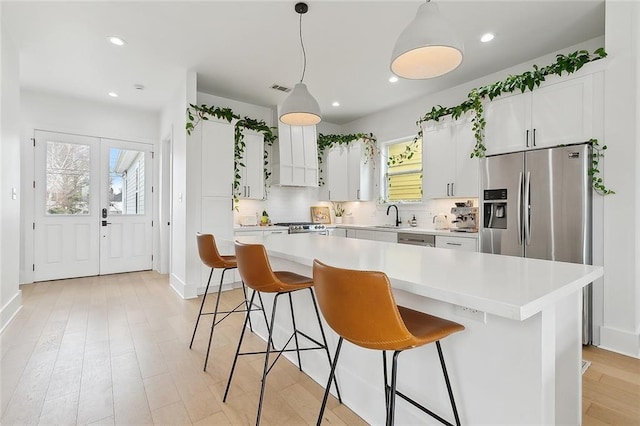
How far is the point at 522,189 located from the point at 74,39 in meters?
4.82

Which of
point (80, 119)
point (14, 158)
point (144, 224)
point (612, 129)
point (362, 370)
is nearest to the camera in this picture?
point (362, 370)

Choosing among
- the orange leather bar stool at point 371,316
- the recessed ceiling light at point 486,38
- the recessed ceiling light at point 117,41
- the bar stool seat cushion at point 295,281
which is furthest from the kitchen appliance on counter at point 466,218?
the recessed ceiling light at point 117,41

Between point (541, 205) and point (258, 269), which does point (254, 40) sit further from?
point (541, 205)

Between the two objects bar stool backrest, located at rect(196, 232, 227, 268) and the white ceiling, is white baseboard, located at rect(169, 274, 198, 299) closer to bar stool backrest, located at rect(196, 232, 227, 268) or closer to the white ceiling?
bar stool backrest, located at rect(196, 232, 227, 268)

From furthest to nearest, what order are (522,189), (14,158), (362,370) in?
(14,158) → (522,189) → (362,370)

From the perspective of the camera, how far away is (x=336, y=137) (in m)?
5.93

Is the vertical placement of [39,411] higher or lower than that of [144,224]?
lower

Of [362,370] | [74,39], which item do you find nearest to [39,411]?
[362,370]

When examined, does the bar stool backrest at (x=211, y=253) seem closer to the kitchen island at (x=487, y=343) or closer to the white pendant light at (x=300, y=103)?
the kitchen island at (x=487, y=343)

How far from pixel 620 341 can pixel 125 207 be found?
673 centimetres

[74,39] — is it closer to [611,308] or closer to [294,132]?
[294,132]

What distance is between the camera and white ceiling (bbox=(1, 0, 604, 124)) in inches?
110

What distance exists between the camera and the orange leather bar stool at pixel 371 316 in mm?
1061

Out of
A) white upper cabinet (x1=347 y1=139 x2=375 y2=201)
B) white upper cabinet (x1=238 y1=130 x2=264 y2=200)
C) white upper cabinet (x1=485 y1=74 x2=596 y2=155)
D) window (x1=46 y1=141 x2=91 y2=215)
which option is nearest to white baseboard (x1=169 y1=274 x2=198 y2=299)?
white upper cabinet (x1=238 y1=130 x2=264 y2=200)
